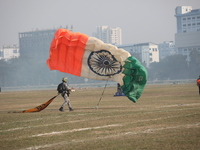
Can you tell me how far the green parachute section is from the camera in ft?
87.9

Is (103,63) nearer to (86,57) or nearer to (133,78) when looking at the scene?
(86,57)

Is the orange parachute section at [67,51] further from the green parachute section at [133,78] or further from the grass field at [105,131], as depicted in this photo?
the grass field at [105,131]

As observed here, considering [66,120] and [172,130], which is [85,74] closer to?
[66,120]

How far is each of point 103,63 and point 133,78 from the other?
2.97 meters

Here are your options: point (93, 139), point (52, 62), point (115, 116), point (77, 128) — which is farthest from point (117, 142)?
point (52, 62)

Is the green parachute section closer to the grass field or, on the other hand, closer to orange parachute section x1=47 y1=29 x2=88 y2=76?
the grass field

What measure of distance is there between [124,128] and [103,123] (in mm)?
1934

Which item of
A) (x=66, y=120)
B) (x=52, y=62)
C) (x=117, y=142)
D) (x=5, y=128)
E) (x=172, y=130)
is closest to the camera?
(x=117, y=142)

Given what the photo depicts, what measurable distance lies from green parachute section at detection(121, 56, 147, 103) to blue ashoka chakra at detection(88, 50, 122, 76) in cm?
218

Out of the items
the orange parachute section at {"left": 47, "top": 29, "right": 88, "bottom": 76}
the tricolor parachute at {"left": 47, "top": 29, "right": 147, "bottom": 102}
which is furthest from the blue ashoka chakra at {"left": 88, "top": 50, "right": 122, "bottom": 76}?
the orange parachute section at {"left": 47, "top": 29, "right": 88, "bottom": 76}

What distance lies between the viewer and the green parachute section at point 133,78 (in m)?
26.8

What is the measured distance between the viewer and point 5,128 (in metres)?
19.3

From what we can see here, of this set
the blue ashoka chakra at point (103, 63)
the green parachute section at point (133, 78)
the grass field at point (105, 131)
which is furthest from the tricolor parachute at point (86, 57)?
the grass field at point (105, 131)

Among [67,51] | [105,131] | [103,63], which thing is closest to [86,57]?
[103,63]
